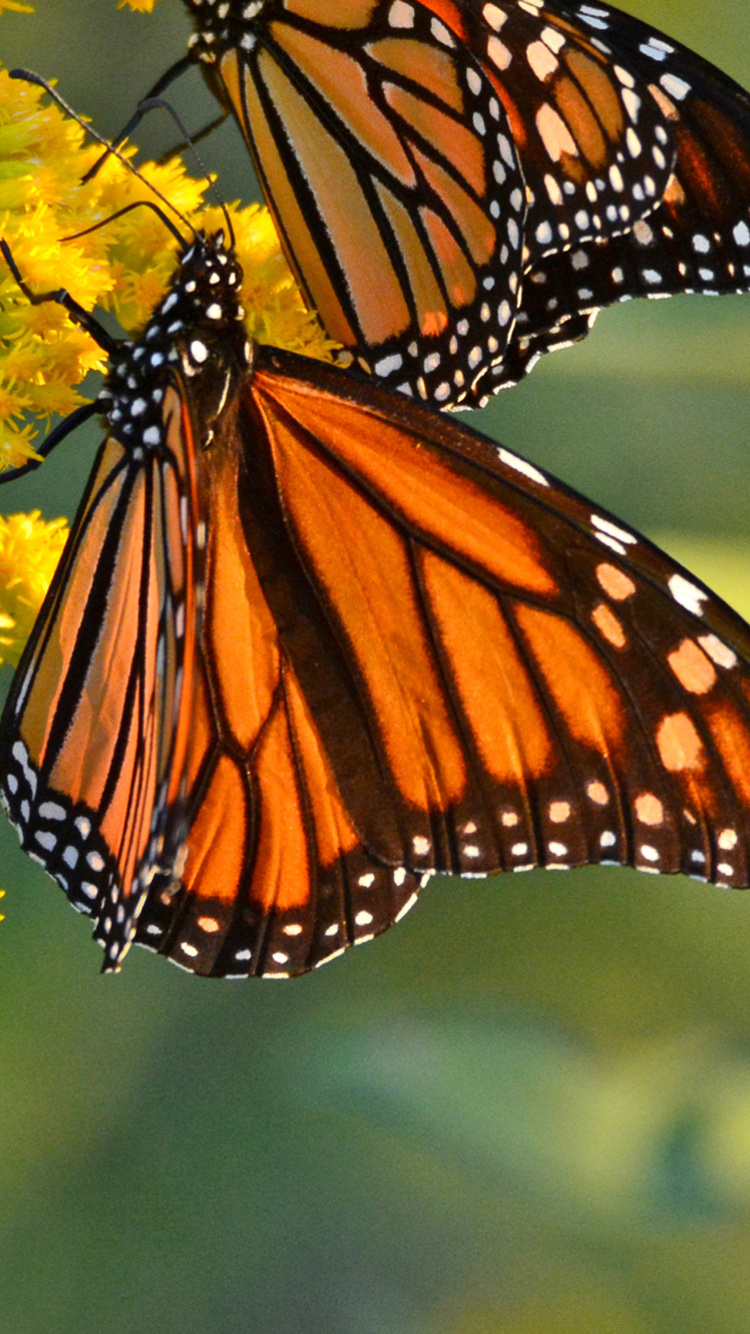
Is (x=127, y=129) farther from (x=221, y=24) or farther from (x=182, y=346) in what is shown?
(x=182, y=346)

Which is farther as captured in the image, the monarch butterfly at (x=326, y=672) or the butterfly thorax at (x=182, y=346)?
the butterfly thorax at (x=182, y=346)

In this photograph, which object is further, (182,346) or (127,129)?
(127,129)

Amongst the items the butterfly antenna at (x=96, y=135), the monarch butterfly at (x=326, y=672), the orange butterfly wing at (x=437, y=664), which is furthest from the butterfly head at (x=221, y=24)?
the orange butterfly wing at (x=437, y=664)

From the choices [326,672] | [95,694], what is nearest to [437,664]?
[326,672]

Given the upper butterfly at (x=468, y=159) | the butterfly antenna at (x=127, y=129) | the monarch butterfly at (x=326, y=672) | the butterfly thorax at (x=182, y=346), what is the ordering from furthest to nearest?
the upper butterfly at (x=468, y=159) → the butterfly antenna at (x=127, y=129) → the butterfly thorax at (x=182, y=346) → the monarch butterfly at (x=326, y=672)

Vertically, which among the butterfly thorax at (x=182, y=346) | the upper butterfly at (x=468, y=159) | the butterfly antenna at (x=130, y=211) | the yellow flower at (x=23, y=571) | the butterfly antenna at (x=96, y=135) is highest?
the upper butterfly at (x=468, y=159)

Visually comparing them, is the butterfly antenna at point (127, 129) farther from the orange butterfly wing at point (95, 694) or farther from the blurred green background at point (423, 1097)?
the blurred green background at point (423, 1097)

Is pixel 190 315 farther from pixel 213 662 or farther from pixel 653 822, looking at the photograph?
pixel 653 822

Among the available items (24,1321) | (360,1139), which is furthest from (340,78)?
(24,1321)
